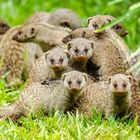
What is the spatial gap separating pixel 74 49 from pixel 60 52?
0.15 meters

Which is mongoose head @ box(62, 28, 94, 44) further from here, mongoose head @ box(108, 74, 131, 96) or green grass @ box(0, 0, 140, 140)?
mongoose head @ box(108, 74, 131, 96)

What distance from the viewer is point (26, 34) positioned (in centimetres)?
1014

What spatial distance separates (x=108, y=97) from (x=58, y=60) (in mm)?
712

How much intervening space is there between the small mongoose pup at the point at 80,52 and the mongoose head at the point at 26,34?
1.88 meters

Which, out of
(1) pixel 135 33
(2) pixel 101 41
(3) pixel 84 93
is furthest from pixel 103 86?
(1) pixel 135 33

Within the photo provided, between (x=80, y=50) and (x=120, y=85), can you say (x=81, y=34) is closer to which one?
(x=80, y=50)

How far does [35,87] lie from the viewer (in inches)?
316

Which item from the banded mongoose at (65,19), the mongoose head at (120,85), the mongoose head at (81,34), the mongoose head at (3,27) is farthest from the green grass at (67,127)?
the mongoose head at (3,27)

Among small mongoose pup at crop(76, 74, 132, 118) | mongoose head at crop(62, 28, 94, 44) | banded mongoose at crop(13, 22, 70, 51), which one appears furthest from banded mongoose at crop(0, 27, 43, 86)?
small mongoose pup at crop(76, 74, 132, 118)

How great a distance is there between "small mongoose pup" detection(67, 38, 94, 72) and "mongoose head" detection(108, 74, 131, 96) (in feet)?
2.02

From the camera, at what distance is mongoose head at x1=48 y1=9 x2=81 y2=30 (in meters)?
11.2

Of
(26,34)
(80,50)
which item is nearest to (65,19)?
(26,34)

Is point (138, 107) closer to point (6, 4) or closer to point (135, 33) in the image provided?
point (135, 33)

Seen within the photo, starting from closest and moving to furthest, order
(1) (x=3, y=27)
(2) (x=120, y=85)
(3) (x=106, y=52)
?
1. (2) (x=120, y=85)
2. (3) (x=106, y=52)
3. (1) (x=3, y=27)
